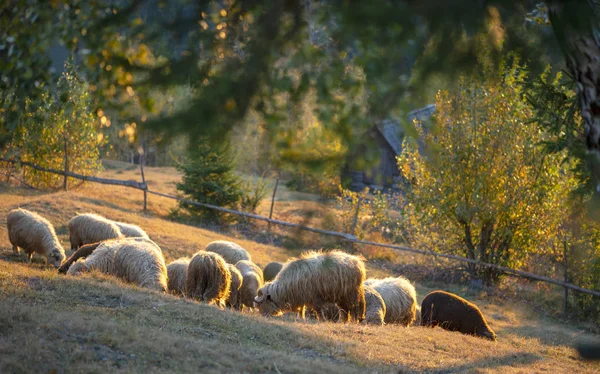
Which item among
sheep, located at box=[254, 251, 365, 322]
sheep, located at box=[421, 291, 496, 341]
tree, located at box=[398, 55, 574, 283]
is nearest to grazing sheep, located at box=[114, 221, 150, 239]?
sheep, located at box=[254, 251, 365, 322]

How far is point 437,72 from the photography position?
12.9 feet

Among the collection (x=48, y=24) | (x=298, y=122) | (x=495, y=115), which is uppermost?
(x=495, y=115)

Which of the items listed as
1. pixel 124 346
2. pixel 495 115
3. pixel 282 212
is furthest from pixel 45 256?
pixel 282 212

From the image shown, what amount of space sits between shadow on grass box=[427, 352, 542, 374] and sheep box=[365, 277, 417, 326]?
217 cm

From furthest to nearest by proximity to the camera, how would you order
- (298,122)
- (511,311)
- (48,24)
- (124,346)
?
(511,311) < (124,346) < (48,24) < (298,122)

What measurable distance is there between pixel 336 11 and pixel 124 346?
12.7 ft

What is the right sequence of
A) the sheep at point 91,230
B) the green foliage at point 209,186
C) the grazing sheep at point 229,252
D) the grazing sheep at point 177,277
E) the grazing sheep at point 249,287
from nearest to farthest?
the grazing sheep at point 177,277 < the grazing sheep at point 249,287 < the sheep at point 91,230 < the grazing sheep at point 229,252 < the green foliage at point 209,186

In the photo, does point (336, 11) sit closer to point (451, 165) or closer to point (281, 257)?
point (451, 165)

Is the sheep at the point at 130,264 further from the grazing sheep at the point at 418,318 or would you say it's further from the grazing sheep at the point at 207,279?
the grazing sheep at the point at 418,318

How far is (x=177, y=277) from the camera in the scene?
35.0 ft

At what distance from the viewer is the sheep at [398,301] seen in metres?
11.0

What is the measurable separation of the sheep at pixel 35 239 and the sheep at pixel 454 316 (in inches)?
288

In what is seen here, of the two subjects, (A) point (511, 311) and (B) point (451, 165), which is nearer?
(A) point (511, 311)

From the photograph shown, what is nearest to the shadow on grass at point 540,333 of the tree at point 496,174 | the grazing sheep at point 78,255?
the tree at point 496,174
